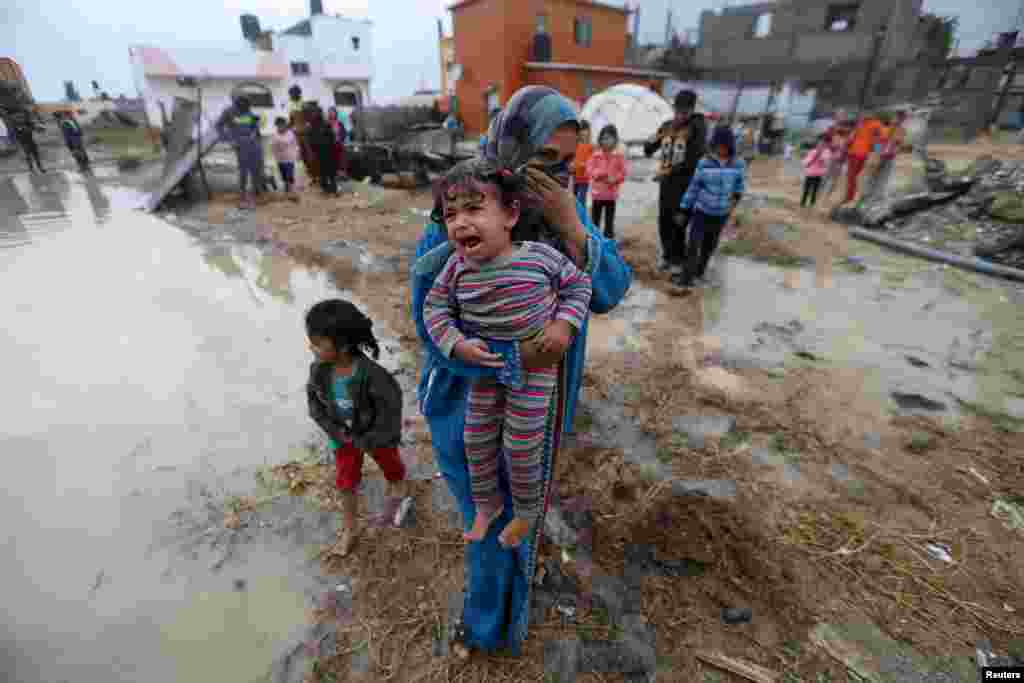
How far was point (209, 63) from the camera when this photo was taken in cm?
2438

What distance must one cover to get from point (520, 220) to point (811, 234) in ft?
26.4

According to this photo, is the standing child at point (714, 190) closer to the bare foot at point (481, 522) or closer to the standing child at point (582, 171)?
the standing child at point (582, 171)

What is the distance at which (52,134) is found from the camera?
3.42 metres

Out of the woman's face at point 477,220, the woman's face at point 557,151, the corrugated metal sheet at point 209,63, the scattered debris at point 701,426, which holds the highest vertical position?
the corrugated metal sheet at point 209,63

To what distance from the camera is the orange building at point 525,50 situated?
17547mm

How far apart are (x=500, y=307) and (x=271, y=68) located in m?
33.2

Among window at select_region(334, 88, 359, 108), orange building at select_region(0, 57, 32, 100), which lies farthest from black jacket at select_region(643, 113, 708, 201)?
window at select_region(334, 88, 359, 108)

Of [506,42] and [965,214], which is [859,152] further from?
[506,42]

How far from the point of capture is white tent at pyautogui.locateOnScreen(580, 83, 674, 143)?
1755 centimetres

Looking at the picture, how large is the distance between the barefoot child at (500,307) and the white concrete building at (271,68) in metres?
26.3

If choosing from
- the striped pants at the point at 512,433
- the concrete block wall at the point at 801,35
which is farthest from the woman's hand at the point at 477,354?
the concrete block wall at the point at 801,35

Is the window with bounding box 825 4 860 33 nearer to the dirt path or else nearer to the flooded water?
the dirt path

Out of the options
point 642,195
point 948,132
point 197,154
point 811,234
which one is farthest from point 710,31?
point 197,154

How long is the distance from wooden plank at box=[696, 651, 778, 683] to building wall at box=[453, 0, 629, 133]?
18.3 m
